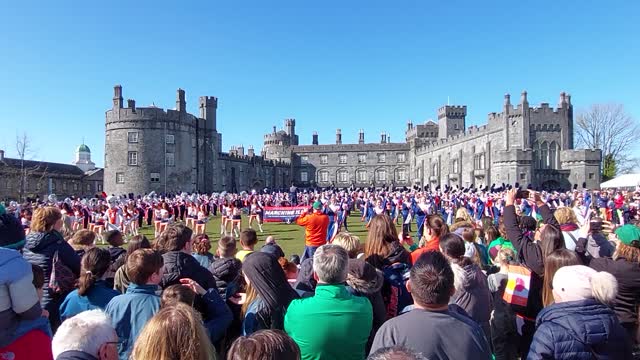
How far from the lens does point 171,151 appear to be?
46656mm

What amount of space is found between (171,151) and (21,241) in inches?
1728

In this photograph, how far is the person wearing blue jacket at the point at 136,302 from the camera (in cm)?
355

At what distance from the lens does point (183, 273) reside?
4473 mm

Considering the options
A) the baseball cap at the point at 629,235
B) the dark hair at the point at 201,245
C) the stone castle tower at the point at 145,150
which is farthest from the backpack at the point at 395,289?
the stone castle tower at the point at 145,150

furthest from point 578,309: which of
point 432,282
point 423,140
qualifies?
point 423,140

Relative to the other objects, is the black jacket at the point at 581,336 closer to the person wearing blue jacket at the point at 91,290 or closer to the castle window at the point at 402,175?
the person wearing blue jacket at the point at 91,290

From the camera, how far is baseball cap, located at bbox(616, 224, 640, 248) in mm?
4766

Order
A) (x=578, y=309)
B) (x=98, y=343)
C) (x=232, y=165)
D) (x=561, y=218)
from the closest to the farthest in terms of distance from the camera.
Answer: (x=98, y=343), (x=578, y=309), (x=561, y=218), (x=232, y=165)

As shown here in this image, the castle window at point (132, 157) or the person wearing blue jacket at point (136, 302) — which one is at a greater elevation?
the castle window at point (132, 157)

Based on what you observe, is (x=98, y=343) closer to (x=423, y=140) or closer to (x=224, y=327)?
(x=224, y=327)

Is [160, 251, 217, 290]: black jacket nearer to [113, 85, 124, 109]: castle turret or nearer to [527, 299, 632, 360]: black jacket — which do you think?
[527, 299, 632, 360]: black jacket

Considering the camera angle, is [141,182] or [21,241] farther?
[141,182]

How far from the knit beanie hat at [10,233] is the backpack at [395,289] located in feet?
11.7

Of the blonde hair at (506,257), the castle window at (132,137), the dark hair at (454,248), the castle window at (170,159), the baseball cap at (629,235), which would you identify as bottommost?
the blonde hair at (506,257)
